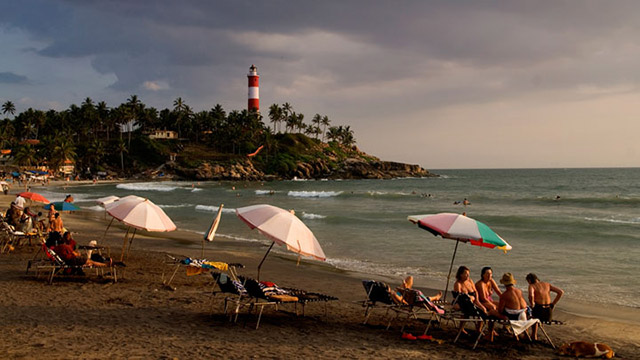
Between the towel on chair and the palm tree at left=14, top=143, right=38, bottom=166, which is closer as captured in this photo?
the towel on chair

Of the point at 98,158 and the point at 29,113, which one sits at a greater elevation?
the point at 29,113

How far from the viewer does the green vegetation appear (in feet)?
327

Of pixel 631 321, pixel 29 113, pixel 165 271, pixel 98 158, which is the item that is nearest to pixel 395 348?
pixel 631 321

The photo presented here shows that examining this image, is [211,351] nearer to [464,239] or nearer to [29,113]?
[464,239]

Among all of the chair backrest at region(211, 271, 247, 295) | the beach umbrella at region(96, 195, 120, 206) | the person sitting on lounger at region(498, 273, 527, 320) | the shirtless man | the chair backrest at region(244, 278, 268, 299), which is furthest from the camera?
the beach umbrella at region(96, 195, 120, 206)

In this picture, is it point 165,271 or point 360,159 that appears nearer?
point 165,271

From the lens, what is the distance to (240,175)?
103 m

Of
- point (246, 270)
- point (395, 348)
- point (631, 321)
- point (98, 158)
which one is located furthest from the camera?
point (98, 158)

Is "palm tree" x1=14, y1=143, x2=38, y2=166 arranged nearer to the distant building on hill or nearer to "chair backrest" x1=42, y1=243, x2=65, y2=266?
the distant building on hill

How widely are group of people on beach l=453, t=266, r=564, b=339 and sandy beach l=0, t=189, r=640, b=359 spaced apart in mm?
504

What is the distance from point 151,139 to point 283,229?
366ft

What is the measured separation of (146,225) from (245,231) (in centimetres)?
1423

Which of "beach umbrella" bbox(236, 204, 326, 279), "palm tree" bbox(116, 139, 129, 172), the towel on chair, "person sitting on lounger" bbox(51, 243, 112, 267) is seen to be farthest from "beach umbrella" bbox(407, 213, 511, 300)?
"palm tree" bbox(116, 139, 129, 172)

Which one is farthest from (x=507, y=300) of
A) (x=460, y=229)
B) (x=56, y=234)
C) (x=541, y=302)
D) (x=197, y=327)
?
(x=56, y=234)
